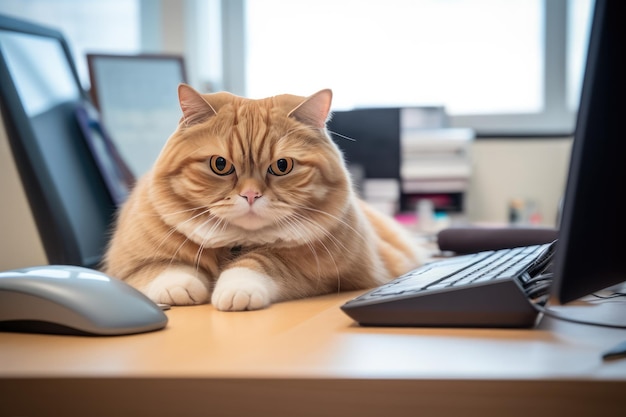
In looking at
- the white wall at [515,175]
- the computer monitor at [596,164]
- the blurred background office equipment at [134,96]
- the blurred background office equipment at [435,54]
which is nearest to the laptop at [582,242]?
the computer monitor at [596,164]

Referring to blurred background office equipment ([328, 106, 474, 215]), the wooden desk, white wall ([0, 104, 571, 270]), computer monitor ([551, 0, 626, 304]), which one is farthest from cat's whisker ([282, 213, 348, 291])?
white wall ([0, 104, 571, 270])

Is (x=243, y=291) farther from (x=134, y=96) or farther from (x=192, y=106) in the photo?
(x=134, y=96)

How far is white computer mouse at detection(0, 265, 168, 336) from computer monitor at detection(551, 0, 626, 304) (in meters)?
0.42

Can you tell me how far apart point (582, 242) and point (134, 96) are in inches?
67.5

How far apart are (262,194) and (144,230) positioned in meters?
0.22

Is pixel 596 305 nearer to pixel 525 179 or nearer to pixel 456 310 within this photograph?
pixel 456 310

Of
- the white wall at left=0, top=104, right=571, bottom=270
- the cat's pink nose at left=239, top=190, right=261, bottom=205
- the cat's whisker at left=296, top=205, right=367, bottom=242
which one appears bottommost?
the white wall at left=0, top=104, right=571, bottom=270

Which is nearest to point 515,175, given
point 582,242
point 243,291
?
point 243,291

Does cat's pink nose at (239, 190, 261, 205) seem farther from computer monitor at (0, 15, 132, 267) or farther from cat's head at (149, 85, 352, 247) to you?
computer monitor at (0, 15, 132, 267)

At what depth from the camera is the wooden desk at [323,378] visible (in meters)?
0.51

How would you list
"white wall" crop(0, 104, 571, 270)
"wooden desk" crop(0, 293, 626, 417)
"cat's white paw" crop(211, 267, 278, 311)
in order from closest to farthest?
"wooden desk" crop(0, 293, 626, 417) < "cat's white paw" crop(211, 267, 278, 311) < "white wall" crop(0, 104, 571, 270)

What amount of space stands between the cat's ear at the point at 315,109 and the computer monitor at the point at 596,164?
52 cm

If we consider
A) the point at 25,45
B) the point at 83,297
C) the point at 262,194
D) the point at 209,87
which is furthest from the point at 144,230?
the point at 209,87

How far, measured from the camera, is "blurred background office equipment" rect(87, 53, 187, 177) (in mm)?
2031
